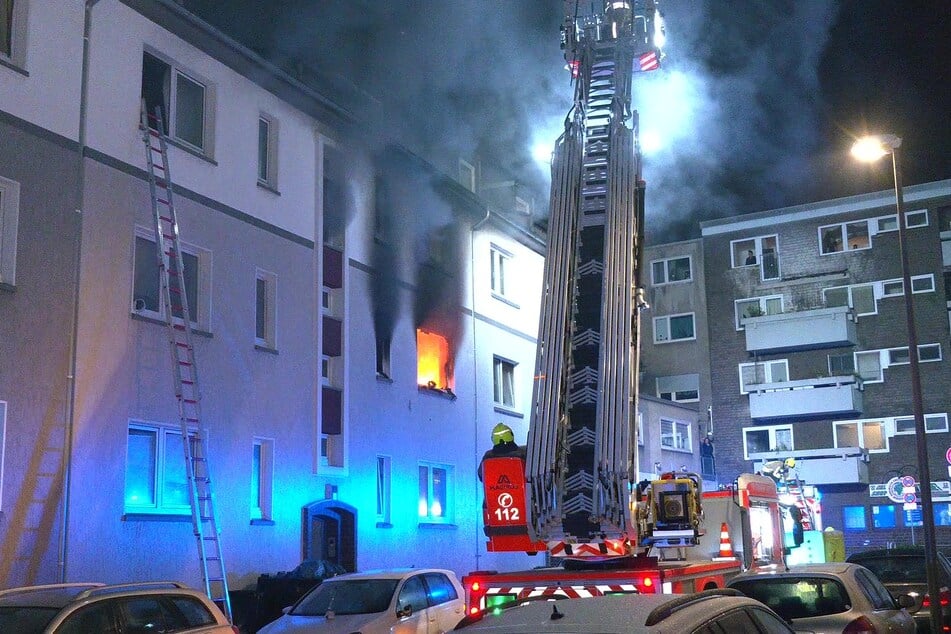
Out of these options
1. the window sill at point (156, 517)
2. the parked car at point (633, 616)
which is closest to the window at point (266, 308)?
the window sill at point (156, 517)

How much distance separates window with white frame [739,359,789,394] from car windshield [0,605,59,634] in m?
36.2

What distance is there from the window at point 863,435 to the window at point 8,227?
32.8m

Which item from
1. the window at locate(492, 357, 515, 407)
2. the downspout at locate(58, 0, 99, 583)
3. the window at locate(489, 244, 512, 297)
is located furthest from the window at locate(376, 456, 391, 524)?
the downspout at locate(58, 0, 99, 583)

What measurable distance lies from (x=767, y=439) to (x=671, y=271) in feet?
27.0

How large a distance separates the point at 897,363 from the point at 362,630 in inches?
1270

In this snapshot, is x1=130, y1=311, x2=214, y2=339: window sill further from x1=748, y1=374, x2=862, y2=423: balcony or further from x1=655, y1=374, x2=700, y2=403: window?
x1=655, y1=374, x2=700, y2=403: window

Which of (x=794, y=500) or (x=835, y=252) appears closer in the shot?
(x=794, y=500)

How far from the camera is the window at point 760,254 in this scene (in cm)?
4172

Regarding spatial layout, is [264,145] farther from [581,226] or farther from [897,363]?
[897,363]

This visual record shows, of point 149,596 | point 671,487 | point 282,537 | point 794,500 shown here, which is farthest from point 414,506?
point 149,596

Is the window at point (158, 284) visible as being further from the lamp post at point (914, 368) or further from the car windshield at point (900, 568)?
the lamp post at point (914, 368)

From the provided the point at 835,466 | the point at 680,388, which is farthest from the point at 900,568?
the point at 680,388

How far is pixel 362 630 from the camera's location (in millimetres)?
11156

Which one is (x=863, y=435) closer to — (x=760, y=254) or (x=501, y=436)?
(x=760, y=254)
